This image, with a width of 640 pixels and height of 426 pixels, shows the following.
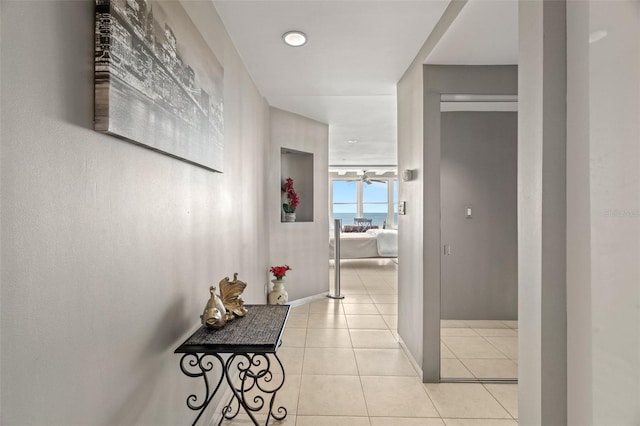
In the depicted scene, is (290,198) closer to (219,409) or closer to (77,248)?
(219,409)

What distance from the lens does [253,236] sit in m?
3.33

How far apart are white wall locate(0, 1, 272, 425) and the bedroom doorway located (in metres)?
3.11

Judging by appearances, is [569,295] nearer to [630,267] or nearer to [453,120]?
[630,267]

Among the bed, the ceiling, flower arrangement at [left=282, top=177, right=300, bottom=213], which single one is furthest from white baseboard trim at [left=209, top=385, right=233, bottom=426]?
the bed

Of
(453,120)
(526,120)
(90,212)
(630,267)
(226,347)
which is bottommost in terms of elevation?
(226,347)

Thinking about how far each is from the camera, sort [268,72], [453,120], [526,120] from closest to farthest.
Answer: [526,120] < [268,72] < [453,120]

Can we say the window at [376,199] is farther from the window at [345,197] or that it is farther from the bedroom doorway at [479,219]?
the bedroom doorway at [479,219]

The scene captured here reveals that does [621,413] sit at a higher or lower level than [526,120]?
lower

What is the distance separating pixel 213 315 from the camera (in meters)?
1.57

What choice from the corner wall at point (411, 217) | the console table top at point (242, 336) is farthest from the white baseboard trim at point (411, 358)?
the console table top at point (242, 336)

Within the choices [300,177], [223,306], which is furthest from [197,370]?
[300,177]

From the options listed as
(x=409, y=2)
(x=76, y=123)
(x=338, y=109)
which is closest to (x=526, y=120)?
(x=409, y=2)

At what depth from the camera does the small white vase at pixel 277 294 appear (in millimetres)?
3977

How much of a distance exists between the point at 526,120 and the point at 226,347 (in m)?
1.46
